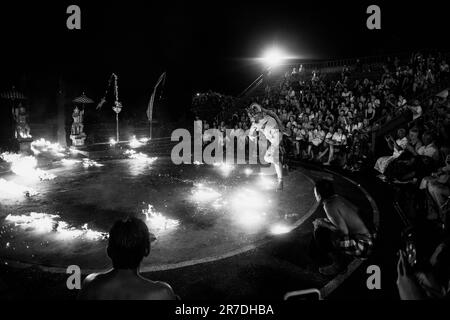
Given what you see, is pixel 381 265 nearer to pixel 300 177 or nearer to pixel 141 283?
pixel 141 283

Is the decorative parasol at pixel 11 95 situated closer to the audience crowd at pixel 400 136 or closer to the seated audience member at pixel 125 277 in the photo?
the audience crowd at pixel 400 136

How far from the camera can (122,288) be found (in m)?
2.16

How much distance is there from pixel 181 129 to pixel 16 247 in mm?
17575

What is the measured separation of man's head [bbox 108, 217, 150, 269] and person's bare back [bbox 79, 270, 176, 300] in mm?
72

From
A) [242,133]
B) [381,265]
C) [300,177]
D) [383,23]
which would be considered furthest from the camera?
[383,23]

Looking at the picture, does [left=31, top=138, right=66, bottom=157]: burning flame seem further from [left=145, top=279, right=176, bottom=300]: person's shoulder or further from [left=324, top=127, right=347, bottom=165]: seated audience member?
[left=145, top=279, right=176, bottom=300]: person's shoulder

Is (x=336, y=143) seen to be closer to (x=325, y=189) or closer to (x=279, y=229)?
(x=279, y=229)

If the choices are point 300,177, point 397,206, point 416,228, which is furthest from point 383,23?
point 416,228

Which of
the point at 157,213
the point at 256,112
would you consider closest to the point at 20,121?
the point at 157,213

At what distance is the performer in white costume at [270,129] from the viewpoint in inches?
368

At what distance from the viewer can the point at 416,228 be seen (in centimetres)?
234

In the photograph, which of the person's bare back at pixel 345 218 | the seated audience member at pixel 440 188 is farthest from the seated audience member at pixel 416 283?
the seated audience member at pixel 440 188

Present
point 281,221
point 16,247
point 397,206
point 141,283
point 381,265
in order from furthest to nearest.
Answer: point 397,206 → point 281,221 → point 16,247 → point 381,265 → point 141,283
